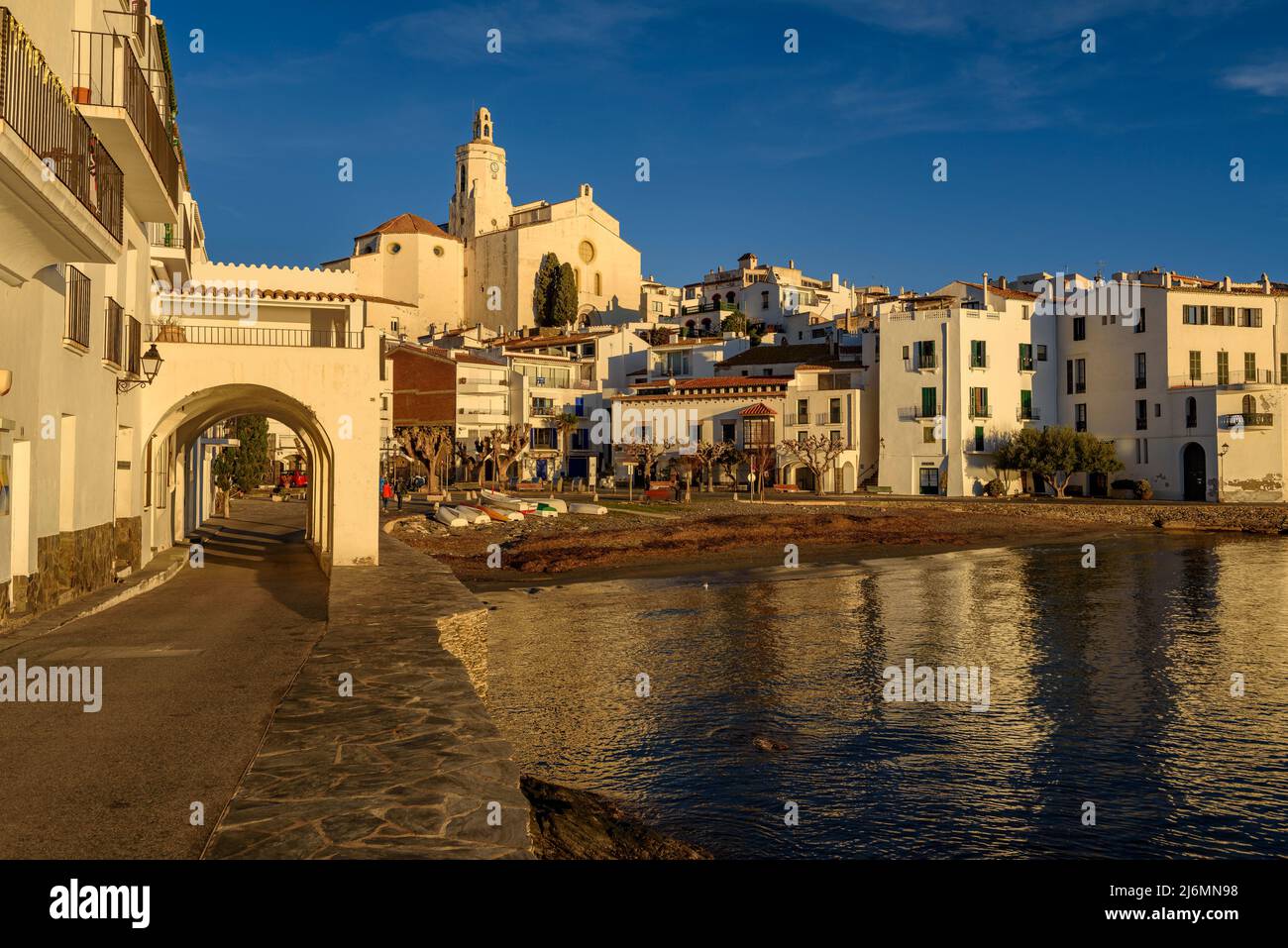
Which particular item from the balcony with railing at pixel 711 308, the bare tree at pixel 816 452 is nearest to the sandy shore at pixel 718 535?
the bare tree at pixel 816 452

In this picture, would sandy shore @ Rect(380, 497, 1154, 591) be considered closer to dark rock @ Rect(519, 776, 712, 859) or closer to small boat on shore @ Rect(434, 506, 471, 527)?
small boat on shore @ Rect(434, 506, 471, 527)

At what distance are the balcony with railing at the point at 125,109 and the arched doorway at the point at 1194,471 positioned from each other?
65.7 meters

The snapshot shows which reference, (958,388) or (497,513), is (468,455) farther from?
(958,388)

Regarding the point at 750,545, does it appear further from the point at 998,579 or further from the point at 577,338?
the point at 577,338

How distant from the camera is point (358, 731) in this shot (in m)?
8.32

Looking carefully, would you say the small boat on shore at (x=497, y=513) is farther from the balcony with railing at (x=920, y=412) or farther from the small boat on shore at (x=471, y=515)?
the balcony with railing at (x=920, y=412)

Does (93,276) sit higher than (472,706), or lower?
higher

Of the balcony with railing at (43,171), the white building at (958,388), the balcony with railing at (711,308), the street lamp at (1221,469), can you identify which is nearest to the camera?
the balcony with railing at (43,171)

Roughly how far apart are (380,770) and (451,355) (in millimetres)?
81020

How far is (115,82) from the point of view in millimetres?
18000

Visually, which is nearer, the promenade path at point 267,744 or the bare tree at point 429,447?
the promenade path at point 267,744

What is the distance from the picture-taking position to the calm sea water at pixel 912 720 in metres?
10.9

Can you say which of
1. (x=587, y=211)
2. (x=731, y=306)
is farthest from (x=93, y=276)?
(x=587, y=211)

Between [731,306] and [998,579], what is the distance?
86422mm
